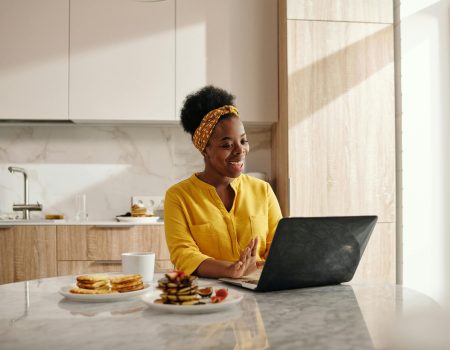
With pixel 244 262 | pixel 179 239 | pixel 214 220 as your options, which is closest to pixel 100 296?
pixel 244 262

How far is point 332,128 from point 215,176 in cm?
161

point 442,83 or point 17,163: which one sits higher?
point 442,83

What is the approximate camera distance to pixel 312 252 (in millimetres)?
1225

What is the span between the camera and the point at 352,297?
1.21m

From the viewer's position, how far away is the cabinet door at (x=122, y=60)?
11.5ft

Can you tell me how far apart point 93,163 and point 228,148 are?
2.13 meters

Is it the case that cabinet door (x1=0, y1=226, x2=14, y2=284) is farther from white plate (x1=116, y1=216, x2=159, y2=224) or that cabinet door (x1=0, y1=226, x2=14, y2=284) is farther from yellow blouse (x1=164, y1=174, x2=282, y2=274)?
yellow blouse (x1=164, y1=174, x2=282, y2=274)

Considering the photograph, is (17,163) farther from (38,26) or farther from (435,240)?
(435,240)

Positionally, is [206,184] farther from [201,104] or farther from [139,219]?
[139,219]

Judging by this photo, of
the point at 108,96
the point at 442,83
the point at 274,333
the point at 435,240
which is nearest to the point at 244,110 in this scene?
the point at 108,96

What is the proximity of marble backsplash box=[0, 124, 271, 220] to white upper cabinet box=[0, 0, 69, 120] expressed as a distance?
34cm

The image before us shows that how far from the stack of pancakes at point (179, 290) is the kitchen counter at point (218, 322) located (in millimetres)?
35

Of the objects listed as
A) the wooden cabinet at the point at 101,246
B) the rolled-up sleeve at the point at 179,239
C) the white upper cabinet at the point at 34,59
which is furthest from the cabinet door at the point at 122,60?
the rolled-up sleeve at the point at 179,239

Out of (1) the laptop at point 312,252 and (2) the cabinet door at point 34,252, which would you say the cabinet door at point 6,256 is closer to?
(2) the cabinet door at point 34,252
